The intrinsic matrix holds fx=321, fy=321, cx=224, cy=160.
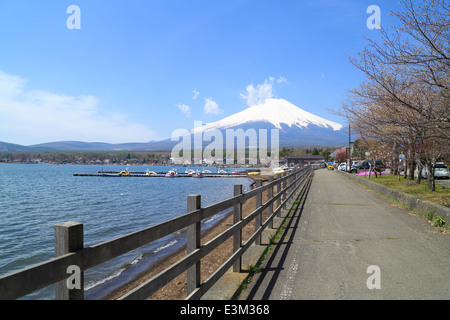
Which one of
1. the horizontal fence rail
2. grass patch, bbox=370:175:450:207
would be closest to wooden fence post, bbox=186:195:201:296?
the horizontal fence rail

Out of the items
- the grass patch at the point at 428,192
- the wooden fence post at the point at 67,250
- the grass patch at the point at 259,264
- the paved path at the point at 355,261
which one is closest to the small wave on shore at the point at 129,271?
the grass patch at the point at 259,264

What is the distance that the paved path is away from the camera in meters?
4.32

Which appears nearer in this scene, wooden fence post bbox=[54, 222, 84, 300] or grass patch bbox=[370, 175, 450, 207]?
wooden fence post bbox=[54, 222, 84, 300]

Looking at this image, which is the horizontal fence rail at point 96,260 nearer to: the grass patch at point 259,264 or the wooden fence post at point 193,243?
the wooden fence post at point 193,243

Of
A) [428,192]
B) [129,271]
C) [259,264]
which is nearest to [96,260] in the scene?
[259,264]

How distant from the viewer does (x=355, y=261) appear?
223 inches

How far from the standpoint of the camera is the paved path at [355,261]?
14.2 feet

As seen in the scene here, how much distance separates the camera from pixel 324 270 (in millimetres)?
5188

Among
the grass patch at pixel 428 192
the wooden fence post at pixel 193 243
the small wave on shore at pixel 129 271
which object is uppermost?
the wooden fence post at pixel 193 243

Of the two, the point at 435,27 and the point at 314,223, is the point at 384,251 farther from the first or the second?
the point at 435,27

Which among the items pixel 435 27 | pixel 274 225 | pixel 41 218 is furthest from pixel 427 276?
pixel 41 218

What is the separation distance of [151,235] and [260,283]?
2.43 meters

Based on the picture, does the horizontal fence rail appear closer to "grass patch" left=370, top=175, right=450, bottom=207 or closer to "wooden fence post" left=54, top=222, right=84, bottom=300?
"wooden fence post" left=54, top=222, right=84, bottom=300
